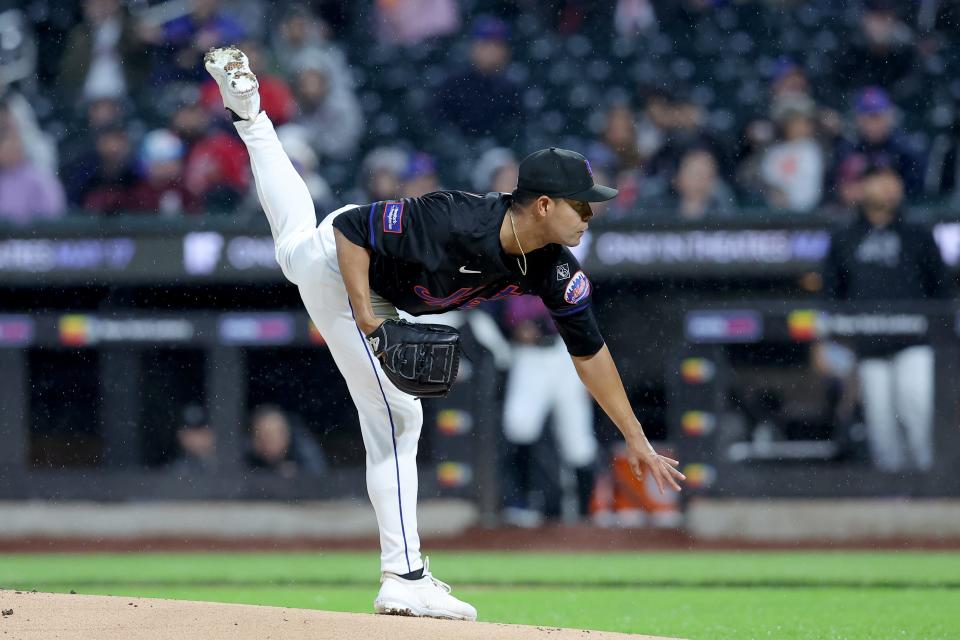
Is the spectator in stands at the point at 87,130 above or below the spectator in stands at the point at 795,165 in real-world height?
above

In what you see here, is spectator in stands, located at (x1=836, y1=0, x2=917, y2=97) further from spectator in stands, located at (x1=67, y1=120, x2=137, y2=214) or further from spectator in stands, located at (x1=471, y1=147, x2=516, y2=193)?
spectator in stands, located at (x1=67, y1=120, x2=137, y2=214)

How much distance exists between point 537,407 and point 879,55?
420 cm

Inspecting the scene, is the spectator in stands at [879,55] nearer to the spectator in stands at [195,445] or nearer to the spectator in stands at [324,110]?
the spectator in stands at [324,110]

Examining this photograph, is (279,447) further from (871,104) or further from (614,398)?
(614,398)

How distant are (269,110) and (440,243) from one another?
6.06 metres

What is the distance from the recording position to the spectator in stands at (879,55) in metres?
10.9

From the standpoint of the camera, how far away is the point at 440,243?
169 inches

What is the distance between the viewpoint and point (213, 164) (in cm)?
969

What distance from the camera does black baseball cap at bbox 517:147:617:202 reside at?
4223mm

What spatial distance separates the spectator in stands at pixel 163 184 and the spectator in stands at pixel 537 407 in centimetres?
226

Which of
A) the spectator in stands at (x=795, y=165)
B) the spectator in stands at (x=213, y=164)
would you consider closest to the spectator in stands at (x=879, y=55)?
the spectator in stands at (x=795, y=165)

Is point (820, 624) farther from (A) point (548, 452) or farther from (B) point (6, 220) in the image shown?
(B) point (6, 220)

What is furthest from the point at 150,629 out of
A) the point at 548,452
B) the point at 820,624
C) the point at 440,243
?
the point at 548,452

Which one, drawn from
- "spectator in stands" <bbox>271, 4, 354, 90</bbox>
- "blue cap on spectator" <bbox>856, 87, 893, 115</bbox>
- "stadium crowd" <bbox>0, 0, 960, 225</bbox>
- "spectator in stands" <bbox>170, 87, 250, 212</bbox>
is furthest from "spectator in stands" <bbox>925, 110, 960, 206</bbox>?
"spectator in stands" <bbox>170, 87, 250, 212</bbox>
